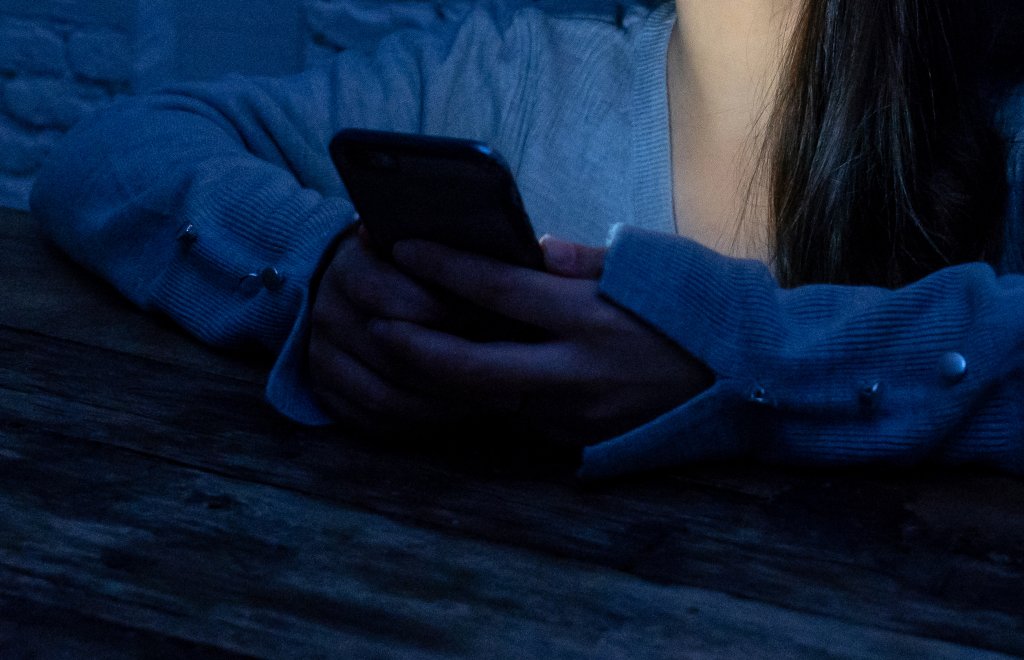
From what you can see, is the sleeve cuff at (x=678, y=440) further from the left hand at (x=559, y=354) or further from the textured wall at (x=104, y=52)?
the textured wall at (x=104, y=52)

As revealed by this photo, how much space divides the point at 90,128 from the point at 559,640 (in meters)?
0.82

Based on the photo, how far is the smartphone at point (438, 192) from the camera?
0.56 m

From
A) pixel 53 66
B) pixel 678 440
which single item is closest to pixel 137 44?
pixel 53 66

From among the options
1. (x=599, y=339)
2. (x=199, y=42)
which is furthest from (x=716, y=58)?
(x=199, y=42)

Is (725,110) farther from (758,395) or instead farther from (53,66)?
(53,66)

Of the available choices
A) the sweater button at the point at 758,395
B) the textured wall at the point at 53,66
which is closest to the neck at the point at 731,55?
the sweater button at the point at 758,395

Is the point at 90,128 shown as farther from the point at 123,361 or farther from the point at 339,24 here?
the point at 339,24

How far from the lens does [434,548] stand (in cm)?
51

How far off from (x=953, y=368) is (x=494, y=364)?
27 centimetres

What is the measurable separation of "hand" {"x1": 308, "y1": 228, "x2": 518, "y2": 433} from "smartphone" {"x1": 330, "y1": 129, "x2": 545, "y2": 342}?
2 centimetres

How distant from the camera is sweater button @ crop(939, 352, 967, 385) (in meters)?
0.62

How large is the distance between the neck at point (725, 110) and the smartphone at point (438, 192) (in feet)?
1.47

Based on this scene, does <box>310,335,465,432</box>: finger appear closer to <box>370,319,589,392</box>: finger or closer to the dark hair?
<box>370,319,589,392</box>: finger

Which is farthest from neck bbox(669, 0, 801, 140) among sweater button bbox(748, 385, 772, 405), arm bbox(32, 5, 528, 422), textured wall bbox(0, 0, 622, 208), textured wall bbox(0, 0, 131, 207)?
textured wall bbox(0, 0, 131, 207)
